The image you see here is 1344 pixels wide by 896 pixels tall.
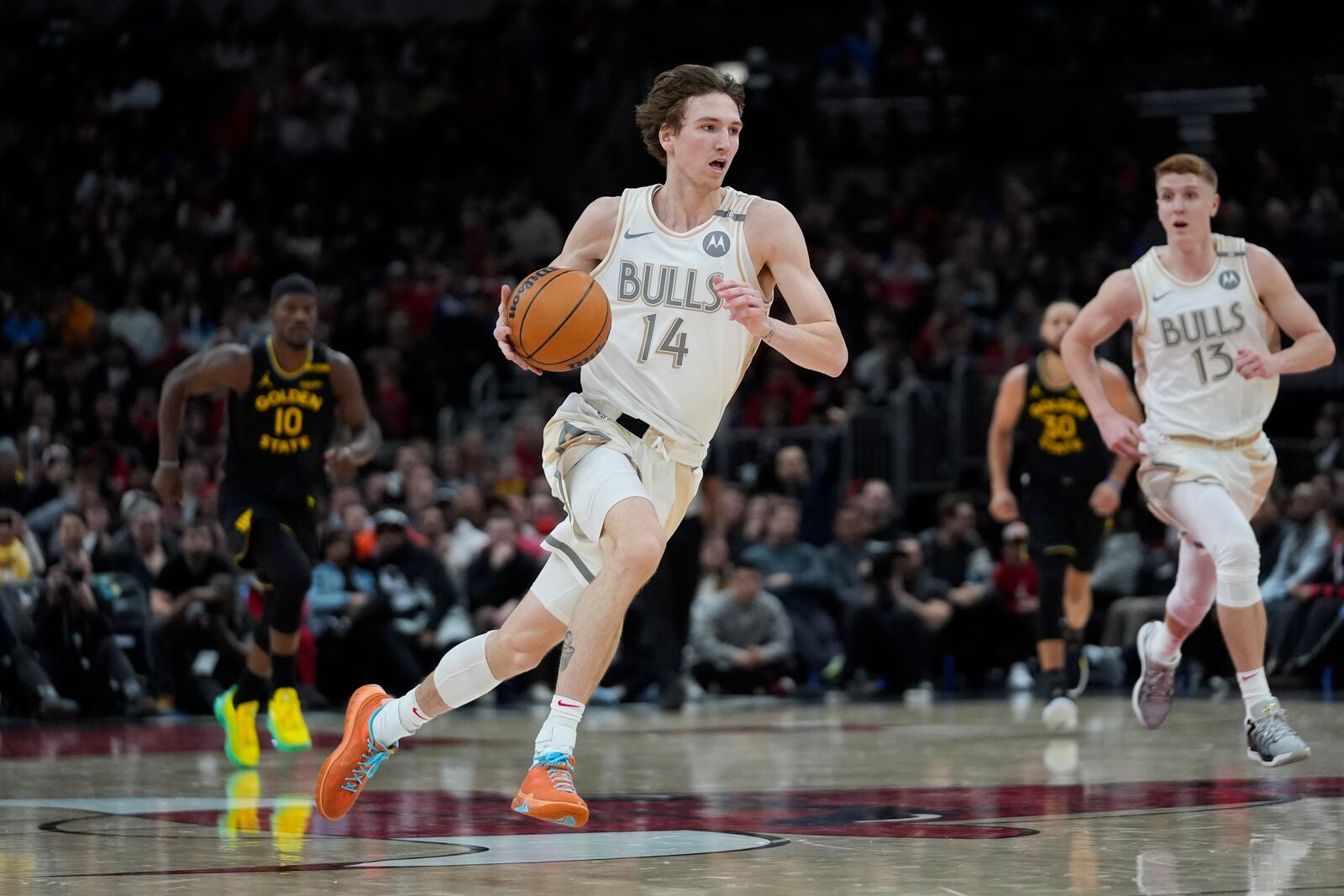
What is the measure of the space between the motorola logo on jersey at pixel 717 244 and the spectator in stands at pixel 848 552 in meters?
9.23

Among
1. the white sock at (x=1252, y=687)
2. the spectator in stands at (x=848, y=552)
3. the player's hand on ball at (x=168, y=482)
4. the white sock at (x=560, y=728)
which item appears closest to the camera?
the white sock at (x=560, y=728)

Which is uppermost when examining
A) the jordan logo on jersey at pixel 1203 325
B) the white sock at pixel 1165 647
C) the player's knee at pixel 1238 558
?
the jordan logo on jersey at pixel 1203 325

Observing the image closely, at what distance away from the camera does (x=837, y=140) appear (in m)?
22.5

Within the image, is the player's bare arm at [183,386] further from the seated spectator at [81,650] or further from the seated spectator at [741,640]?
the seated spectator at [741,640]

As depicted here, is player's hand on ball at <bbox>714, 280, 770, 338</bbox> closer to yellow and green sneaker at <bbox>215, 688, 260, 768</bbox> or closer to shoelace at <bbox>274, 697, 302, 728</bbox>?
yellow and green sneaker at <bbox>215, 688, 260, 768</bbox>

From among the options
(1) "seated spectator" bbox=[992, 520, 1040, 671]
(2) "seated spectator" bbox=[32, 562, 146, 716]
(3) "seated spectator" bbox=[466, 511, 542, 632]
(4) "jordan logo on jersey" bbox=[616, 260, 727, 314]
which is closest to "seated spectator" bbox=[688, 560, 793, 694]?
(3) "seated spectator" bbox=[466, 511, 542, 632]

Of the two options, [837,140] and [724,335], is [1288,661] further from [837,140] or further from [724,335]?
[837,140]

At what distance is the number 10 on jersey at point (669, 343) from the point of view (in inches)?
231

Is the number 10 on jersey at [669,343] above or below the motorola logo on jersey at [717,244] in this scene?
below

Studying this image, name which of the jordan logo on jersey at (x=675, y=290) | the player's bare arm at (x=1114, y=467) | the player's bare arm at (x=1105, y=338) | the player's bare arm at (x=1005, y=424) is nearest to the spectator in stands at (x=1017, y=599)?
the player's bare arm at (x=1005, y=424)

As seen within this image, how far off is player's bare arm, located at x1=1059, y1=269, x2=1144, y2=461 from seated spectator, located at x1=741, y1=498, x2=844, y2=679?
642 centimetres

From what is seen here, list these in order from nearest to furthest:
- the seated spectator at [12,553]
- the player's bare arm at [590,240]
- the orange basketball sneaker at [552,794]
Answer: the orange basketball sneaker at [552,794] → the player's bare arm at [590,240] → the seated spectator at [12,553]

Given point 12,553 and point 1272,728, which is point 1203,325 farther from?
point 12,553

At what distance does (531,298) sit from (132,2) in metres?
19.5
